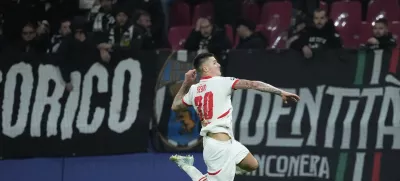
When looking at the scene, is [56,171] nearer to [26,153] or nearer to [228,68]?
[26,153]

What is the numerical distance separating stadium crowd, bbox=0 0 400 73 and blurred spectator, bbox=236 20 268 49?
0.5 inches

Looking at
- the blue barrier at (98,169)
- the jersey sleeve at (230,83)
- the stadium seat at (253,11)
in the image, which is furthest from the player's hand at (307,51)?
the stadium seat at (253,11)

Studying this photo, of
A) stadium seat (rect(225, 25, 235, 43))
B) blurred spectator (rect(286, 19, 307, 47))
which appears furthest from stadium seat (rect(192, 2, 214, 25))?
blurred spectator (rect(286, 19, 307, 47))

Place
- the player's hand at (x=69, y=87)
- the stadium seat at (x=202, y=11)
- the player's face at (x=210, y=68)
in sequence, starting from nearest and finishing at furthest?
1. the player's face at (x=210, y=68)
2. the player's hand at (x=69, y=87)
3. the stadium seat at (x=202, y=11)

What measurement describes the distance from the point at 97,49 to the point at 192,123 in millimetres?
1735

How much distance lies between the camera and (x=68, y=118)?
44.7 ft

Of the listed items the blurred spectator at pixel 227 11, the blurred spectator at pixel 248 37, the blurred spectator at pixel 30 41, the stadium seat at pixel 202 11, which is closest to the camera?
the blurred spectator at pixel 248 37

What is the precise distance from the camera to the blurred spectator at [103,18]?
14898 millimetres

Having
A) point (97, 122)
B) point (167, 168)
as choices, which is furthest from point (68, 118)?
point (167, 168)

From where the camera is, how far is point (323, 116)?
40.0ft

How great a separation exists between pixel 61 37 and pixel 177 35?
6.36ft

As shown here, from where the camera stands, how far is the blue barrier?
13.1 m

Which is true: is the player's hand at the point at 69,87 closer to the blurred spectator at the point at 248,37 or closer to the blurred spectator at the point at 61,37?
the blurred spectator at the point at 61,37

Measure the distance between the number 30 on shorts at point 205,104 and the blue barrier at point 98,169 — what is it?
8.05ft
